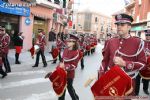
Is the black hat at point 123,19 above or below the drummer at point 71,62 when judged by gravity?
above

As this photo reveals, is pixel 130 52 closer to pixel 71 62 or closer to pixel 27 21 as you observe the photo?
pixel 71 62

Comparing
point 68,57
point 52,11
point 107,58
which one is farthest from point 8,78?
point 52,11

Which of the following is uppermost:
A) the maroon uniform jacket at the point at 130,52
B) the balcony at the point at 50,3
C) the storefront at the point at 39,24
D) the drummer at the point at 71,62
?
the balcony at the point at 50,3

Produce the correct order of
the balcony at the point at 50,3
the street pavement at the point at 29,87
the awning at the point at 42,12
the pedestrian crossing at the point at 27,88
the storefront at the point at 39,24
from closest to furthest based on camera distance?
the pedestrian crossing at the point at 27,88 → the street pavement at the point at 29,87 → the awning at the point at 42,12 → the balcony at the point at 50,3 → the storefront at the point at 39,24

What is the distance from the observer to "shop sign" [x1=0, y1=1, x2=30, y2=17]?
66.4ft

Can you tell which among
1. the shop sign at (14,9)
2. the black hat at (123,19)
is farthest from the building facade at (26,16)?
the black hat at (123,19)

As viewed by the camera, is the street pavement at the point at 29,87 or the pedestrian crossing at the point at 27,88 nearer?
the pedestrian crossing at the point at 27,88

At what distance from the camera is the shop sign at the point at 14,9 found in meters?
20.2

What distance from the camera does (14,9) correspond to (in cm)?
2195

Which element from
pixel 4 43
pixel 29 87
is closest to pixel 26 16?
pixel 4 43

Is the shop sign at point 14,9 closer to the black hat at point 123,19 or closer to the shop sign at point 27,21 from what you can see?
the shop sign at point 27,21

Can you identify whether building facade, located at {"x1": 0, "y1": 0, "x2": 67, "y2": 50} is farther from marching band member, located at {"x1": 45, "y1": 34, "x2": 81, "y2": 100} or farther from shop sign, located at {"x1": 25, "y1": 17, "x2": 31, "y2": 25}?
marching band member, located at {"x1": 45, "y1": 34, "x2": 81, "y2": 100}

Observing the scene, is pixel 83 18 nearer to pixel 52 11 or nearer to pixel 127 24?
pixel 52 11

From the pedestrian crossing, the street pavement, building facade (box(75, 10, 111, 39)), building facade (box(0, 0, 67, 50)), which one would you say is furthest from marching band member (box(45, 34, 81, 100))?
building facade (box(75, 10, 111, 39))
